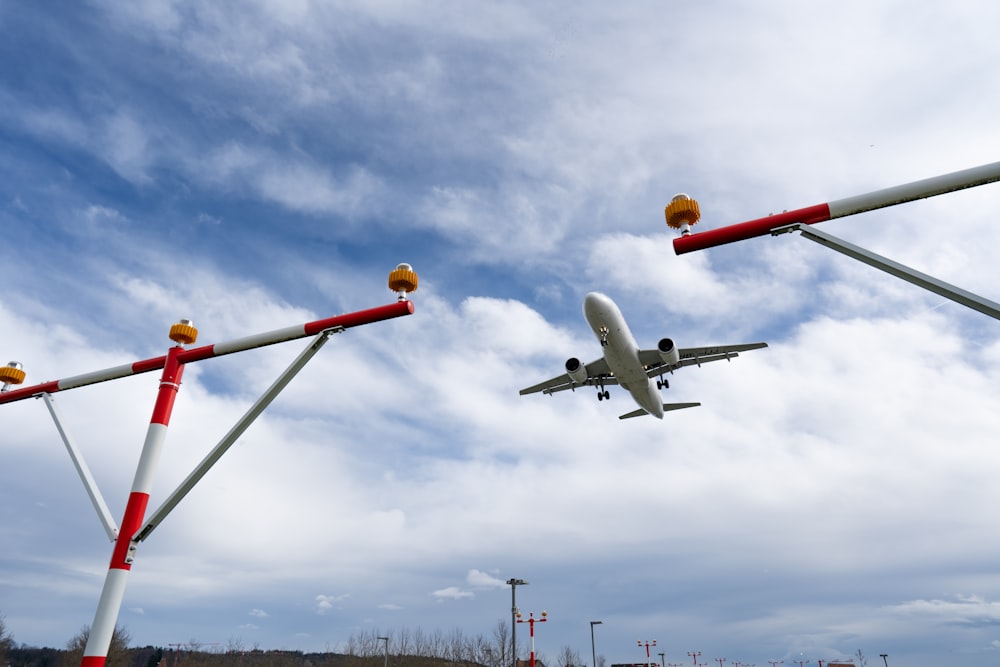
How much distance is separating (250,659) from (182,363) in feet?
521

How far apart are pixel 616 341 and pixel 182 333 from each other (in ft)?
76.9

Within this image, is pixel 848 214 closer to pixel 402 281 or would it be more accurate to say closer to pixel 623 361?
pixel 402 281

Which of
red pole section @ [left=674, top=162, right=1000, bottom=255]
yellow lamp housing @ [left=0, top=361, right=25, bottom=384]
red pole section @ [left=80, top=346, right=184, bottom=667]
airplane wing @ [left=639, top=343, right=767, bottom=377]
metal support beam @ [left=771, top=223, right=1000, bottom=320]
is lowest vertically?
red pole section @ [left=80, top=346, right=184, bottom=667]

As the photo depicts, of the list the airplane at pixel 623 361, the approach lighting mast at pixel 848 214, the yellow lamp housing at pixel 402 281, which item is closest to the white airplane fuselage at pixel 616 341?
the airplane at pixel 623 361

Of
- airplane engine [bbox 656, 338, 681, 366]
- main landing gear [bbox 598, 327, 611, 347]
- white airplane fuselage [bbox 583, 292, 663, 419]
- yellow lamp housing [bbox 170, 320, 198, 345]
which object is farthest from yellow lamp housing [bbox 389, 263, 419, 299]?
airplane engine [bbox 656, 338, 681, 366]

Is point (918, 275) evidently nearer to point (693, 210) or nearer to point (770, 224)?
point (770, 224)

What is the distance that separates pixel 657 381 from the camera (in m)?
38.0

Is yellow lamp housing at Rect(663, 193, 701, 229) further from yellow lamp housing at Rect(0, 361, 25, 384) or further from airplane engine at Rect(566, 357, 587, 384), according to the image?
airplane engine at Rect(566, 357, 587, 384)

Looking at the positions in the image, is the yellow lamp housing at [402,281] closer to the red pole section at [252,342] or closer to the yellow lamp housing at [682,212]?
the red pole section at [252,342]

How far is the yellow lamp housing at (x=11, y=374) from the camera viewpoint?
425 inches

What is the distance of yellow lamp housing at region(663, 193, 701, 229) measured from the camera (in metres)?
6.83

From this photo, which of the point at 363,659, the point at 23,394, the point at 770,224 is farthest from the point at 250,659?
the point at 770,224

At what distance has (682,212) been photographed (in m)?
6.86

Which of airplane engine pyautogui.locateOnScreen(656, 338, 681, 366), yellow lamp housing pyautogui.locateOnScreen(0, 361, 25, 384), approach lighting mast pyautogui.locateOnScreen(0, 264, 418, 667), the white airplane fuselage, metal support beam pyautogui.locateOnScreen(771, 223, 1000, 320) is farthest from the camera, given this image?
airplane engine pyautogui.locateOnScreen(656, 338, 681, 366)
